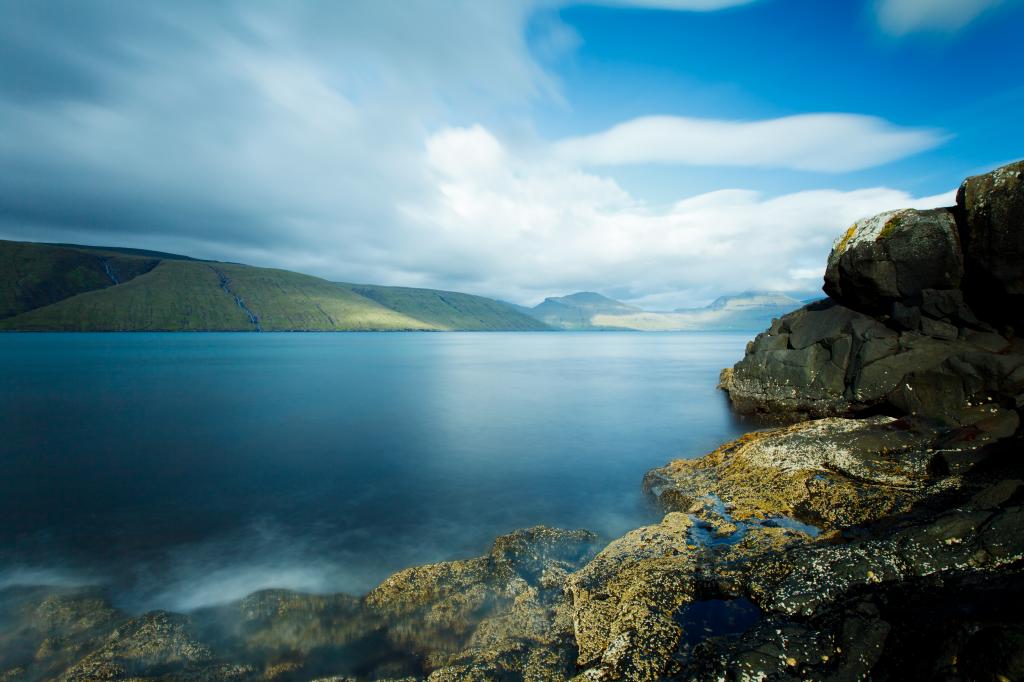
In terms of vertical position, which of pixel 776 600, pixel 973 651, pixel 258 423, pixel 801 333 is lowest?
pixel 258 423

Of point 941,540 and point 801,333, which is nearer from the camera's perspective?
point 941,540

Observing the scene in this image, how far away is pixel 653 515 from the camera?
15625mm

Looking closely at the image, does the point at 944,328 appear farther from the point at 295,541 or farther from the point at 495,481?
the point at 295,541

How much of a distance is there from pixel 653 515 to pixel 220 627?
1225 cm

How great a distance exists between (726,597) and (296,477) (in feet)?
59.5

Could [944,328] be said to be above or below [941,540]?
above

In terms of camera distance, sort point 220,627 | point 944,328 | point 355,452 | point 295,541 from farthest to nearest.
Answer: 1. point 355,452
2. point 944,328
3. point 295,541
4. point 220,627

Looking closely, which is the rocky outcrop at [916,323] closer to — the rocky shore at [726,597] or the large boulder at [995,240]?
the large boulder at [995,240]

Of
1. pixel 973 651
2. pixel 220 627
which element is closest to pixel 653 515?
pixel 973 651

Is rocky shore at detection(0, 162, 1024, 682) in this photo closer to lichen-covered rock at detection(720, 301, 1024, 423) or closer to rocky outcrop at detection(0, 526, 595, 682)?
rocky outcrop at detection(0, 526, 595, 682)

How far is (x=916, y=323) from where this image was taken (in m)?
23.1

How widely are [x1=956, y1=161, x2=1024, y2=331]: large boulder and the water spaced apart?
12904 millimetres

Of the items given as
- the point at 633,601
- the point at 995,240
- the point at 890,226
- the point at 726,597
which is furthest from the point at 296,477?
the point at 890,226

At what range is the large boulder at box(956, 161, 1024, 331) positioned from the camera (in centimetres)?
1877
